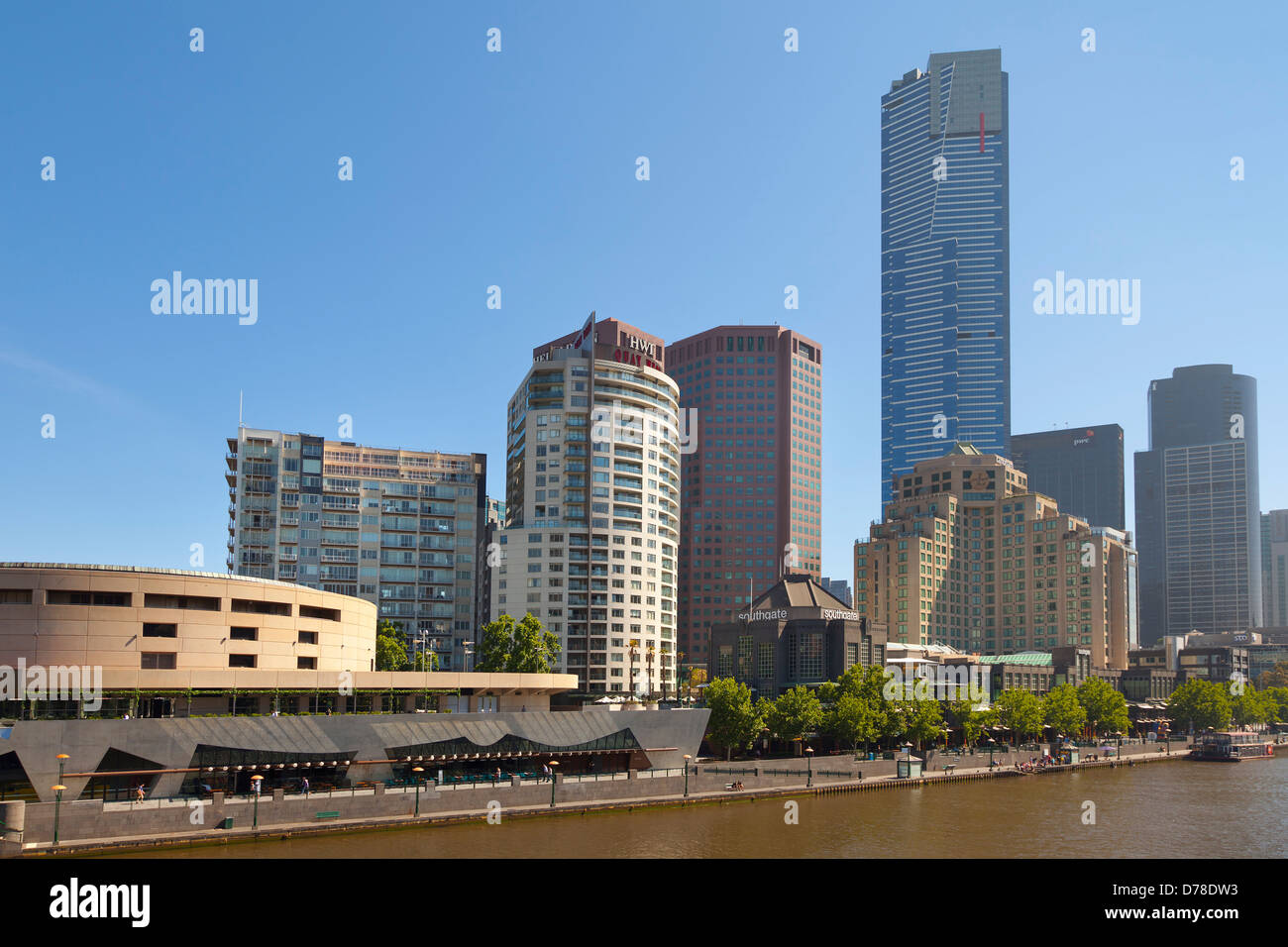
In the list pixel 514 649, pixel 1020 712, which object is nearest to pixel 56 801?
pixel 514 649

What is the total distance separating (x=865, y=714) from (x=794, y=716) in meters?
9.39

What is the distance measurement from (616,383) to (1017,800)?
105m

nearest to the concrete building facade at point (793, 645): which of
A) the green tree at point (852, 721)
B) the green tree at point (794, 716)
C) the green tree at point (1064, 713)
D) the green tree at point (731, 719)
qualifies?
the green tree at point (852, 721)

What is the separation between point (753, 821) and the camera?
88.5 metres

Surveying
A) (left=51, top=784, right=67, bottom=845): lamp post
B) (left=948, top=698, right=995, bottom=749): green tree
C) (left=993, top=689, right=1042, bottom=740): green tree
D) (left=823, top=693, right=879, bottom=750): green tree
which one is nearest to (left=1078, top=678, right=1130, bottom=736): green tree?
(left=993, top=689, right=1042, bottom=740): green tree

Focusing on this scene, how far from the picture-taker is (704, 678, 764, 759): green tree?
412ft

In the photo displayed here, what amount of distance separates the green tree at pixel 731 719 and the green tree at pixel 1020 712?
186 ft

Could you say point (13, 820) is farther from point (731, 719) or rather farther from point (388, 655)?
point (388, 655)

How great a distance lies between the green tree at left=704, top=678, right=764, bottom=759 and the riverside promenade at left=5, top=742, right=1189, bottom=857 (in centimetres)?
452

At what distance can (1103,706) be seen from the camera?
188m

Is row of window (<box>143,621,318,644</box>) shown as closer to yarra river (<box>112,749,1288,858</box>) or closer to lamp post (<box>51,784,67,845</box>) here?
lamp post (<box>51,784,67,845</box>)

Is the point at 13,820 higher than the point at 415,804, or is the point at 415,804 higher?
the point at 13,820
